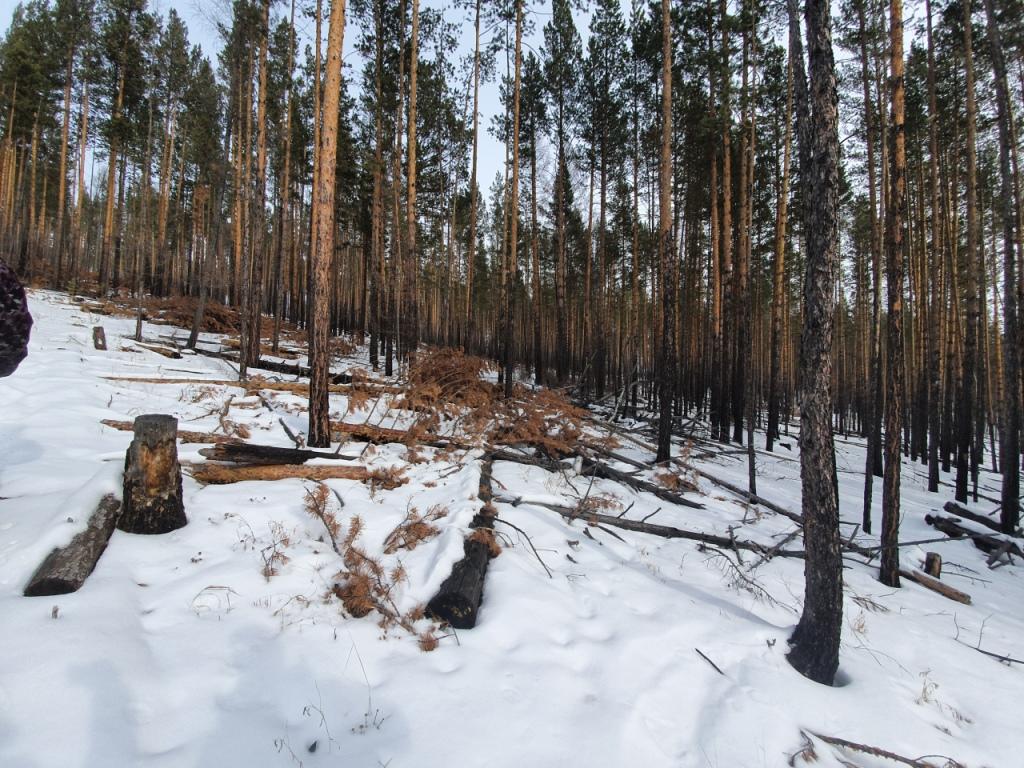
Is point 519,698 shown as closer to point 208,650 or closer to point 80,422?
point 208,650

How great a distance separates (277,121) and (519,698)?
22512 millimetres

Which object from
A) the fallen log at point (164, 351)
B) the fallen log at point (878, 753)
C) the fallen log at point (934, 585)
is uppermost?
the fallen log at point (164, 351)

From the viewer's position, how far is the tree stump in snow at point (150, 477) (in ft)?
11.1

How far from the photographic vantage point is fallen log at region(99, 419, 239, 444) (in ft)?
17.7

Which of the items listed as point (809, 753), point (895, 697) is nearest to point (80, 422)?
point (809, 753)

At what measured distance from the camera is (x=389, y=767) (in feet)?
6.40

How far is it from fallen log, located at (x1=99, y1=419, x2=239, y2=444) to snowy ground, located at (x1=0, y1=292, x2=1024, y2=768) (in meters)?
0.53

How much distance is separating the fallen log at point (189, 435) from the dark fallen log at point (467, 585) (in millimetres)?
3579

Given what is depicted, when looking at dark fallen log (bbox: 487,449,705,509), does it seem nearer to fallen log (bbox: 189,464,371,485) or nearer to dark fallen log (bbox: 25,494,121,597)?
fallen log (bbox: 189,464,371,485)

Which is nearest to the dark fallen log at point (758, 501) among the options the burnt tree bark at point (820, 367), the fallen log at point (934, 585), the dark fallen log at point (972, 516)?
the fallen log at point (934, 585)

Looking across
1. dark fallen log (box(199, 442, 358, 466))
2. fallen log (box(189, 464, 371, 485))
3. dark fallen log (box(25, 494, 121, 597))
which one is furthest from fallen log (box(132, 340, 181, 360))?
dark fallen log (box(25, 494, 121, 597))

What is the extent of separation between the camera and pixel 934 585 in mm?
5273

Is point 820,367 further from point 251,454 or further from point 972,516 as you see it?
point 972,516

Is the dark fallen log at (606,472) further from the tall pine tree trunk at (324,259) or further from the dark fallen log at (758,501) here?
the tall pine tree trunk at (324,259)
